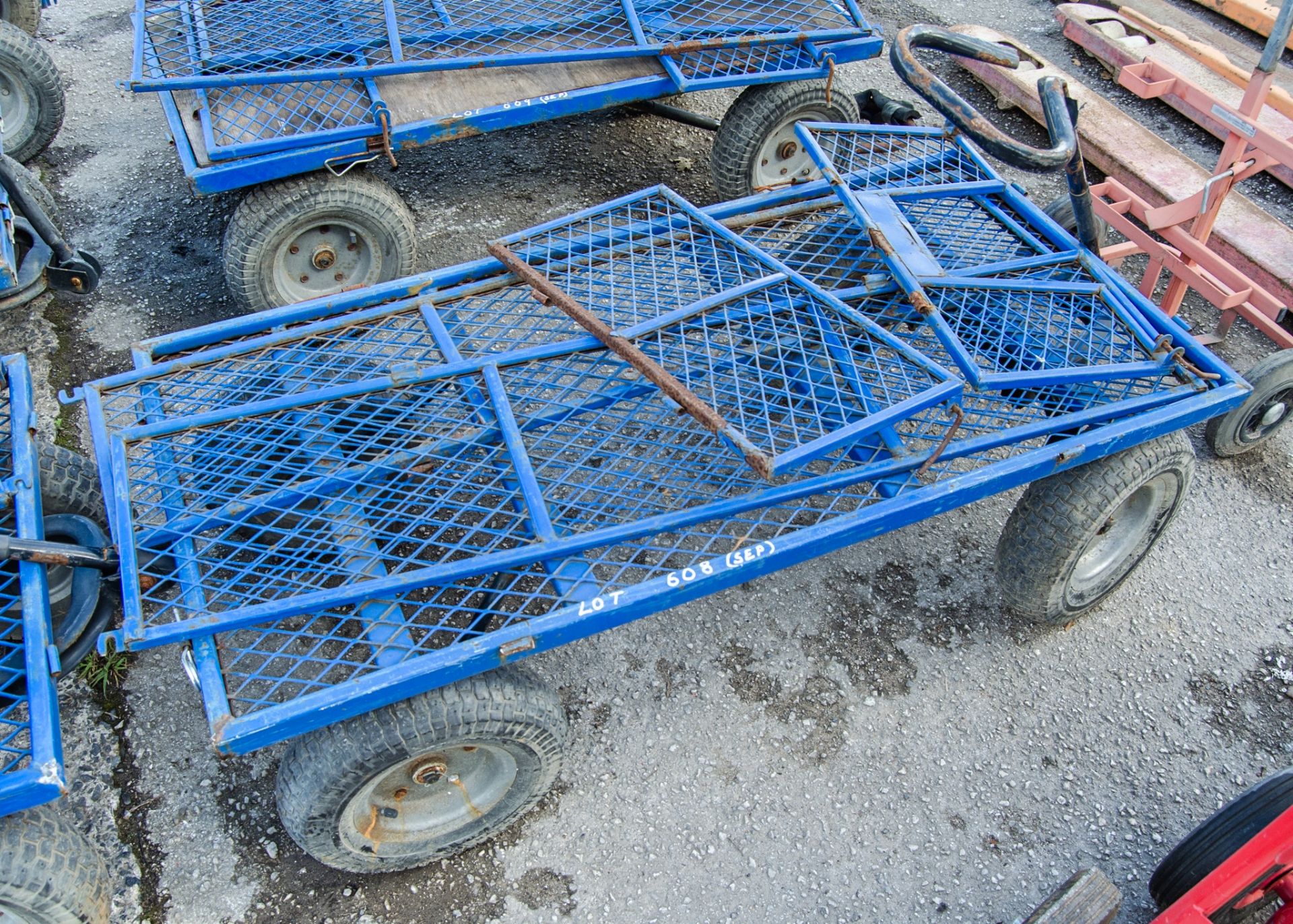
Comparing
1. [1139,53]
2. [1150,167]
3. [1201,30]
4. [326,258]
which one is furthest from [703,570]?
[1201,30]

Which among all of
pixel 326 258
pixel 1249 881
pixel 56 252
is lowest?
pixel 1249 881

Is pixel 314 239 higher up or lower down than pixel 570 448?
higher up

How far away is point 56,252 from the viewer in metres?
3.52

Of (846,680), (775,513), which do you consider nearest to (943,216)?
(775,513)

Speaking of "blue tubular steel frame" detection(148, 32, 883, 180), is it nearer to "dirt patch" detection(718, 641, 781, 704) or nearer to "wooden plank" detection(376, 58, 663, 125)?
"wooden plank" detection(376, 58, 663, 125)

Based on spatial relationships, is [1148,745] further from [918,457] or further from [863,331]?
[863,331]

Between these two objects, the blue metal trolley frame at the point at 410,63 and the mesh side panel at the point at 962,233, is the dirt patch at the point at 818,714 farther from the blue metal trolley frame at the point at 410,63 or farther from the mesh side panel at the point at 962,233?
the blue metal trolley frame at the point at 410,63

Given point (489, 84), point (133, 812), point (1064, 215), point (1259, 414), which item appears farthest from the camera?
point (1064, 215)

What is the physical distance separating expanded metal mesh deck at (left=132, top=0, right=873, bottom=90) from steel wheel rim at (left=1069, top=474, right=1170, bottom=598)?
7.98 feet

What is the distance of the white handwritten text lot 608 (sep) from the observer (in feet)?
7.66

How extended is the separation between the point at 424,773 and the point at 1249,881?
204 cm

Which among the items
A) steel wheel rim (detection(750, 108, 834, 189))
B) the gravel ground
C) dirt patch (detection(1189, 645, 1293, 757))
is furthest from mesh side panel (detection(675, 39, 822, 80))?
dirt patch (detection(1189, 645, 1293, 757))

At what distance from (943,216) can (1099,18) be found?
3.86 m

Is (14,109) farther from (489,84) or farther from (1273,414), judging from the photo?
(1273,414)
